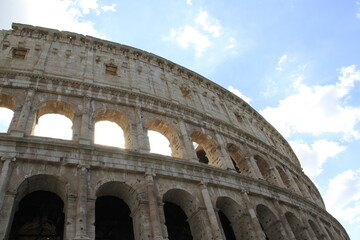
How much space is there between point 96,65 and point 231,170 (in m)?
8.66

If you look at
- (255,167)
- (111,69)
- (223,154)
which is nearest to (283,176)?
(255,167)

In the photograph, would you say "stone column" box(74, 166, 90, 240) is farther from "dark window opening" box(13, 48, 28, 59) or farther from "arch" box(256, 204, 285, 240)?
"dark window opening" box(13, 48, 28, 59)

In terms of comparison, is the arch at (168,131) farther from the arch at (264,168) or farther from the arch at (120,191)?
the arch at (264,168)

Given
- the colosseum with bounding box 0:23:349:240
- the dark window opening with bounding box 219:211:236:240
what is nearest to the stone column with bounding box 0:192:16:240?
the colosseum with bounding box 0:23:349:240

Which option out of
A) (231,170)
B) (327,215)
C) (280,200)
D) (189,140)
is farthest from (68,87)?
(327,215)

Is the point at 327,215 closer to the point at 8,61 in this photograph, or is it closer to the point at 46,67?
the point at 46,67

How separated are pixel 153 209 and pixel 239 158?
7630mm

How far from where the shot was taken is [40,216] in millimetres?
11383

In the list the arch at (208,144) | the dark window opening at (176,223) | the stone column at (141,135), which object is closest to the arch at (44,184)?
the stone column at (141,135)

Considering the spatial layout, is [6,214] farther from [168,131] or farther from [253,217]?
[253,217]

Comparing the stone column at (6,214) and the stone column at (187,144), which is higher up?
the stone column at (187,144)

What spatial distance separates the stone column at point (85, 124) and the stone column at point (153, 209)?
2.64 meters

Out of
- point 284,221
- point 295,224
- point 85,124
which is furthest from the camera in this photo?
point 295,224

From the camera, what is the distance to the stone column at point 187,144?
13453mm
